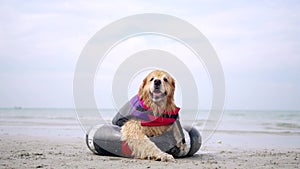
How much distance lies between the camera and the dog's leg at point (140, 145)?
7308mm

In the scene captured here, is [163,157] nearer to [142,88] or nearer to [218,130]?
[142,88]

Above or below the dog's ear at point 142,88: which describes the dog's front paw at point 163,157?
below

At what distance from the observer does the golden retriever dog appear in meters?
7.41

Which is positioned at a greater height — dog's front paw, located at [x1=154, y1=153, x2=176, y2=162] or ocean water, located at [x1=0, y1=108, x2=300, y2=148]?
ocean water, located at [x1=0, y1=108, x2=300, y2=148]

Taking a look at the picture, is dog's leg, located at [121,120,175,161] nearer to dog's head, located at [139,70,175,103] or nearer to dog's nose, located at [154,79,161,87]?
dog's head, located at [139,70,175,103]

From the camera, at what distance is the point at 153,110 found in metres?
7.75

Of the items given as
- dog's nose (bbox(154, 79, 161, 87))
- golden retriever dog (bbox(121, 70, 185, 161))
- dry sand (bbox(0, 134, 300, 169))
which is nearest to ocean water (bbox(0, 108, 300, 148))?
golden retriever dog (bbox(121, 70, 185, 161))

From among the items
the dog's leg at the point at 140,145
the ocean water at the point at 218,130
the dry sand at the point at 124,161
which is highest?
the ocean water at the point at 218,130

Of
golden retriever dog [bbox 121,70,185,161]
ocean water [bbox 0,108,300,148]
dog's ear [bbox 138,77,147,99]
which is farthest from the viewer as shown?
ocean water [bbox 0,108,300,148]

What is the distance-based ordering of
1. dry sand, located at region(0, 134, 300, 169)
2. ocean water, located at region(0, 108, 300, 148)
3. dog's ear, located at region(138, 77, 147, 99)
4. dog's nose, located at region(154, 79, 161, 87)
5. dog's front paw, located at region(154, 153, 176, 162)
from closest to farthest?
dry sand, located at region(0, 134, 300, 169), dog's front paw, located at region(154, 153, 176, 162), dog's nose, located at region(154, 79, 161, 87), dog's ear, located at region(138, 77, 147, 99), ocean water, located at region(0, 108, 300, 148)

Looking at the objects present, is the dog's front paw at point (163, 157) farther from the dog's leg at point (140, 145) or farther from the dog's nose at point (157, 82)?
the dog's nose at point (157, 82)

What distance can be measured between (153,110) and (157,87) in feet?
1.52

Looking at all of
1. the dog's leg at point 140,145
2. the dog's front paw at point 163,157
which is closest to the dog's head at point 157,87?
the dog's leg at point 140,145

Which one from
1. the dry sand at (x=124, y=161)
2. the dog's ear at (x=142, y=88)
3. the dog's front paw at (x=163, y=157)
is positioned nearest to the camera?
the dry sand at (x=124, y=161)
